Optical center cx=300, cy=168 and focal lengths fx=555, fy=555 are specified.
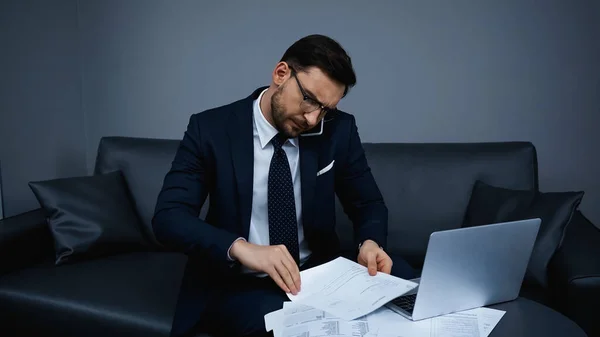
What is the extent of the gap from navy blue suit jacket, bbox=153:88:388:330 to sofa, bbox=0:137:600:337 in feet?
1.59

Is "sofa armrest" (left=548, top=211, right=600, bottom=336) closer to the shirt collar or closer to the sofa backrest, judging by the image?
the sofa backrest

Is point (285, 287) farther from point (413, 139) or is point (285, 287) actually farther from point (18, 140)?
point (18, 140)

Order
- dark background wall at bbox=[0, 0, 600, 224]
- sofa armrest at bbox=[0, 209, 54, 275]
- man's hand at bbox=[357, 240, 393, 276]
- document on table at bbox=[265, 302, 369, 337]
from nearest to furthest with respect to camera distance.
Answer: document on table at bbox=[265, 302, 369, 337] → man's hand at bbox=[357, 240, 393, 276] → sofa armrest at bbox=[0, 209, 54, 275] → dark background wall at bbox=[0, 0, 600, 224]

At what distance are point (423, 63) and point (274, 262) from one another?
1766 mm

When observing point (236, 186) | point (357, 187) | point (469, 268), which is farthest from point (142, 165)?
point (469, 268)

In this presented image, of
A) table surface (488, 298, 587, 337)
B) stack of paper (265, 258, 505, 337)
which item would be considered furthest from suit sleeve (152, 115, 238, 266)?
table surface (488, 298, 587, 337)

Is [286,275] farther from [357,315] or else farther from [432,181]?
[432,181]

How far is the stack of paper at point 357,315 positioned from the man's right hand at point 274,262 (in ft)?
0.11

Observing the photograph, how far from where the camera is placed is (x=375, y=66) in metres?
2.81

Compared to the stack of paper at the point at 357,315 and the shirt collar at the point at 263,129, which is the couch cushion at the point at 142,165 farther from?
the stack of paper at the point at 357,315

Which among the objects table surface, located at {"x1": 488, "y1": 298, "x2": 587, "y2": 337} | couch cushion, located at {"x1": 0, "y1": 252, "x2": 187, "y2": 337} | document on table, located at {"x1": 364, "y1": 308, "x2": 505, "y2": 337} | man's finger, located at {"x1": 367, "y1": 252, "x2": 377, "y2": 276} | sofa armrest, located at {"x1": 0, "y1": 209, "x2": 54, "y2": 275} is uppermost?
man's finger, located at {"x1": 367, "y1": 252, "x2": 377, "y2": 276}

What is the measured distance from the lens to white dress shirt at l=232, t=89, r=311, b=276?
5.56 ft

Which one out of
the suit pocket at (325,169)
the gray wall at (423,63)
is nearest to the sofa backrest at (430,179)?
the gray wall at (423,63)

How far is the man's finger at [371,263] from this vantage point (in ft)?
4.48
